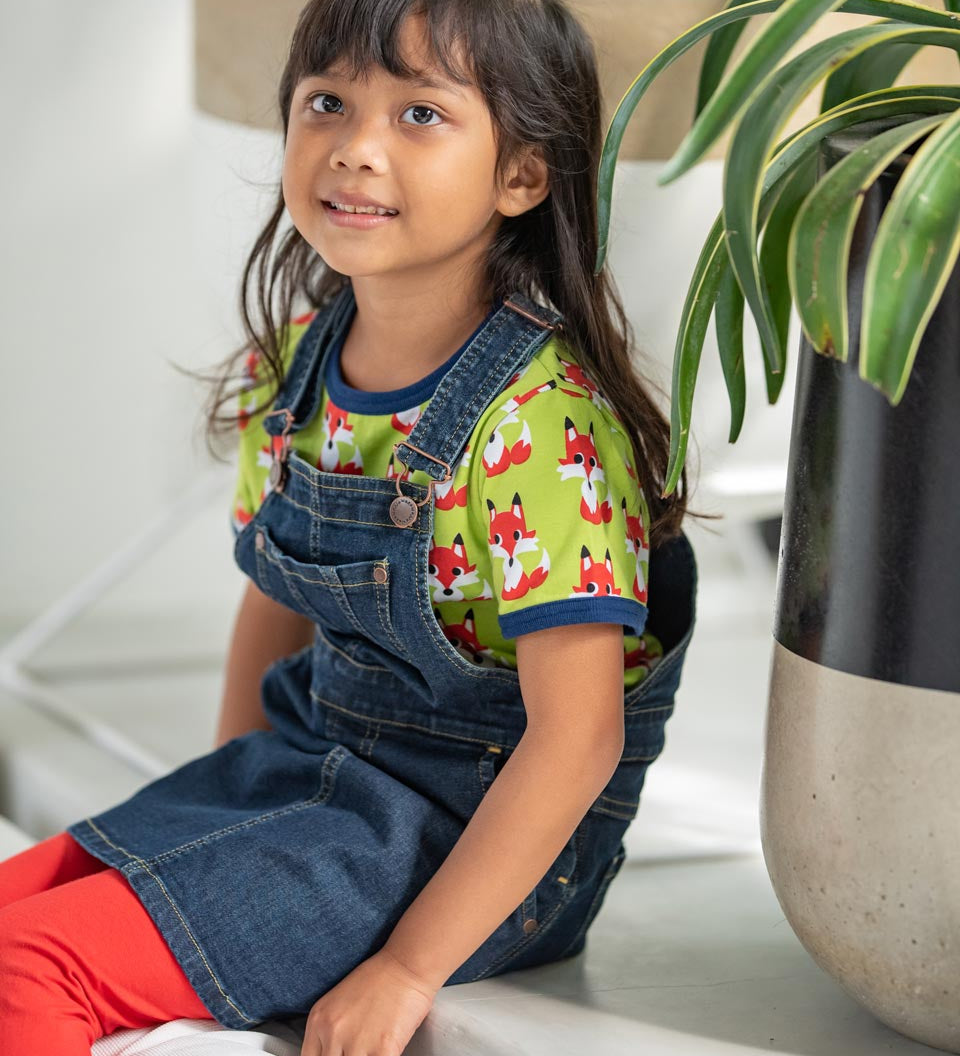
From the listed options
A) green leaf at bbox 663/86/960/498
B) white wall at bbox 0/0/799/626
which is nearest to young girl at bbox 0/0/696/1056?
green leaf at bbox 663/86/960/498

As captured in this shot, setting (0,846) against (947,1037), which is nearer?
(947,1037)

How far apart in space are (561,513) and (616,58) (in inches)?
15.0

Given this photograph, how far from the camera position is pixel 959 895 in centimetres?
77

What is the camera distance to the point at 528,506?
2.98 ft

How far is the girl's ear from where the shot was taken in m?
0.98

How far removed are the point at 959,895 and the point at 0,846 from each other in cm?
71

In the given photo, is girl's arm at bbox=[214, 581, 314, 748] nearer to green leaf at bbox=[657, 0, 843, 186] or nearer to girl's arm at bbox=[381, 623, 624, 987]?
girl's arm at bbox=[381, 623, 624, 987]

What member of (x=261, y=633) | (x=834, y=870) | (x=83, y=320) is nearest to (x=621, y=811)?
(x=834, y=870)

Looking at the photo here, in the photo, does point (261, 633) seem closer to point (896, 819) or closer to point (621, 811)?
point (621, 811)

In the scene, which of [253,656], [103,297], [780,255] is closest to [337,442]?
[253,656]

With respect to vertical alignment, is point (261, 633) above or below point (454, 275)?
below

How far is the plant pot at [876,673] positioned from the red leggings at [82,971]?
1.23 ft

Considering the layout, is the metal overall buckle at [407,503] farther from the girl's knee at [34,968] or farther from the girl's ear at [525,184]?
the girl's knee at [34,968]

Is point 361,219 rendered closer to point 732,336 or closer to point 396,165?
point 396,165
